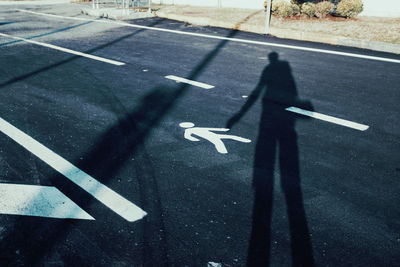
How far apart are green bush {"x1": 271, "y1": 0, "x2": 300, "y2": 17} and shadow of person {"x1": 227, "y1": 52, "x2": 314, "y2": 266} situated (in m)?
8.45

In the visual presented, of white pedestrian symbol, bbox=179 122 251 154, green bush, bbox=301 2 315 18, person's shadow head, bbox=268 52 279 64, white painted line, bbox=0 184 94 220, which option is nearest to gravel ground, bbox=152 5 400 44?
green bush, bbox=301 2 315 18

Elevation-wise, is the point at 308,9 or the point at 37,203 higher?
the point at 308,9

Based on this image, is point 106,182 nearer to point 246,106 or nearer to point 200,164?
point 200,164

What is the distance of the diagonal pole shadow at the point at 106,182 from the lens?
317 cm

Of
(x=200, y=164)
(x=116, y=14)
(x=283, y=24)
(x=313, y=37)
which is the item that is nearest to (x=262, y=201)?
(x=200, y=164)

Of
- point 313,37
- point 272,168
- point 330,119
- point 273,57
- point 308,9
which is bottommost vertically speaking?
point 272,168

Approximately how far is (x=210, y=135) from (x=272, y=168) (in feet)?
4.16

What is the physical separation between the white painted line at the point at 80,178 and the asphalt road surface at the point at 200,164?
2 centimetres

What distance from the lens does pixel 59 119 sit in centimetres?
609

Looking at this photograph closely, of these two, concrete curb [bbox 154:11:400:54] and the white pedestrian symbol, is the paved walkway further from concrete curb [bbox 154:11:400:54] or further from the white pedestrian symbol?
the white pedestrian symbol

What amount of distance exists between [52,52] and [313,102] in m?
7.78

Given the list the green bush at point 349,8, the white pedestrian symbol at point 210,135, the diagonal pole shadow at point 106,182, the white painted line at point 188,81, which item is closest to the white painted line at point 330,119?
the white pedestrian symbol at point 210,135

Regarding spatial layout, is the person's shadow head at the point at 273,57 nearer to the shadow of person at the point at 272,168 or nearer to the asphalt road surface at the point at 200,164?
the asphalt road surface at the point at 200,164

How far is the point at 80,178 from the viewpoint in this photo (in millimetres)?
4336
